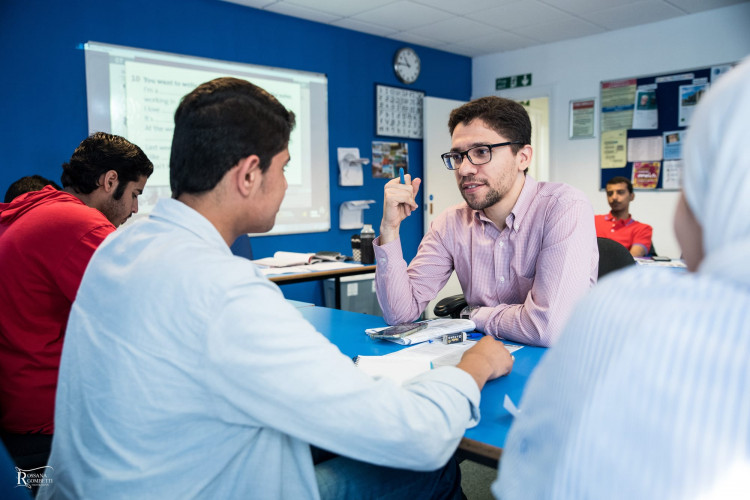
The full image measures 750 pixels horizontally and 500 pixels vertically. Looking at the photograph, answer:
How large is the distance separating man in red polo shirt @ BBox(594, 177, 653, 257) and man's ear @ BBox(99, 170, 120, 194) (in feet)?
12.2

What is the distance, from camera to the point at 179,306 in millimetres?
794

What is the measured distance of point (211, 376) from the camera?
0.79 metres

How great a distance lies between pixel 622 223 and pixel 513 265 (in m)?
3.20

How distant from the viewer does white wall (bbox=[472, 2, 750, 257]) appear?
15.2 feet

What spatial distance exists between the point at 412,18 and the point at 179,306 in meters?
4.53

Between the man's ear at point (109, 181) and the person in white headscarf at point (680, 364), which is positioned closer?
the person in white headscarf at point (680, 364)

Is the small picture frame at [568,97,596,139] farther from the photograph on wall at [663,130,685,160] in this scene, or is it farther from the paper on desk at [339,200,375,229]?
the paper on desk at [339,200,375,229]

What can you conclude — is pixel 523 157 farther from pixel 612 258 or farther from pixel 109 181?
pixel 109 181

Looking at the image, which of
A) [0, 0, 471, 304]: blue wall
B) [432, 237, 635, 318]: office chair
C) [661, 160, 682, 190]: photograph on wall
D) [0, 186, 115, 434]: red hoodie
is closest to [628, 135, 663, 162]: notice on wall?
[661, 160, 682, 190]: photograph on wall

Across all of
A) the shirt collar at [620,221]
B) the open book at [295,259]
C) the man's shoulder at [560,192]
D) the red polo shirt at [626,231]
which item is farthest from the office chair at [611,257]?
the shirt collar at [620,221]

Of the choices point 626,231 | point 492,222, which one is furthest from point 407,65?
point 492,222

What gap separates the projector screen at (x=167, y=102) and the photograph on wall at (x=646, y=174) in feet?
9.34

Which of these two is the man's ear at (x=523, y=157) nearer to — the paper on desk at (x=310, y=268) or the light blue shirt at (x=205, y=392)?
the light blue shirt at (x=205, y=392)

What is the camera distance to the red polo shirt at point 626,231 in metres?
4.48
